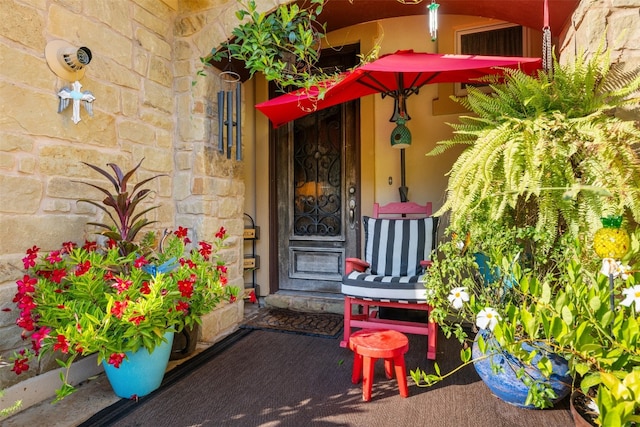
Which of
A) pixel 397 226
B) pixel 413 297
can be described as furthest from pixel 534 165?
pixel 397 226

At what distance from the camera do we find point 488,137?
1.52 metres

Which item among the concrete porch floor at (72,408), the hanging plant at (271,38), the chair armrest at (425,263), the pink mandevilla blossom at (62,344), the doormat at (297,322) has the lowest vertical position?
the concrete porch floor at (72,408)

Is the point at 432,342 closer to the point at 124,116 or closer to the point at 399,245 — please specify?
the point at 399,245

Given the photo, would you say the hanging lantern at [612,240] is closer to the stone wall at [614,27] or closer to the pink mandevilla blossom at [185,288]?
the stone wall at [614,27]

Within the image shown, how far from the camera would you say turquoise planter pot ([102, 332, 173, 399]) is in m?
1.78

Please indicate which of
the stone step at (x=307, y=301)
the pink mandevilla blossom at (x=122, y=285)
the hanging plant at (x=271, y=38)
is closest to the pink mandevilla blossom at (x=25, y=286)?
the pink mandevilla blossom at (x=122, y=285)

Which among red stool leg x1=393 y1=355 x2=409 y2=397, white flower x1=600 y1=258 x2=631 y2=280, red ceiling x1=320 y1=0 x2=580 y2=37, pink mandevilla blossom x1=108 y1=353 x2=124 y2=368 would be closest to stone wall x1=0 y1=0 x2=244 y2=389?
pink mandevilla blossom x1=108 y1=353 x2=124 y2=368

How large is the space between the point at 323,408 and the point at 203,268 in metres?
0.92

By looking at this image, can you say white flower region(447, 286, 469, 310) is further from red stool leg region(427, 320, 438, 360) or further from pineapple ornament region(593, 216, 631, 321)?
red stool leg region(427, 320, 438, 360)

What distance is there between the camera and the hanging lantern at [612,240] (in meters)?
1.23

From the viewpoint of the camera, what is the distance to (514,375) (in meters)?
1.57

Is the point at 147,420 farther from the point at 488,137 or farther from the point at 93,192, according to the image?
the point at 488,137

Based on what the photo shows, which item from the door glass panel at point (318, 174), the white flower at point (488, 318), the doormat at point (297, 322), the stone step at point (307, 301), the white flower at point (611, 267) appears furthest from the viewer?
the door glass panel at point (318, 174)

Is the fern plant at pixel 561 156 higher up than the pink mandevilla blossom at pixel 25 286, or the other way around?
the fern plant at pixel 561 156
